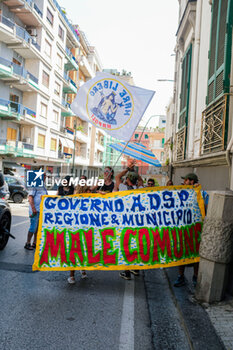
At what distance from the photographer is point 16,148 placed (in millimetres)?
28297

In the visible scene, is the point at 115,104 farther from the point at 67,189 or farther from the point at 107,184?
the point at 67,189

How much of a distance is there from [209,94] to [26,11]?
24370mm

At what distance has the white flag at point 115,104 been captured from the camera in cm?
622

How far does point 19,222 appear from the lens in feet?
35.7

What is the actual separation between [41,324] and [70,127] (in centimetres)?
4173

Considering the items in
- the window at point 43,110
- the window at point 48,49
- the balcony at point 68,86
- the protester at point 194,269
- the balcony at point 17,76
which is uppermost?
the window at point 48,49

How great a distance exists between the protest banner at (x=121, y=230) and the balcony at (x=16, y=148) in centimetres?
2334

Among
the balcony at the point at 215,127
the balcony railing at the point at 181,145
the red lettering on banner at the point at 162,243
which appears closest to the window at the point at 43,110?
the balcony railing at the point at 181,145

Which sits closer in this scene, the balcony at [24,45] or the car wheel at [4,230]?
the car wheel at [4,230]

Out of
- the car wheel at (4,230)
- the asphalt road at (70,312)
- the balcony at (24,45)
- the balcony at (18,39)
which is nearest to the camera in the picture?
the asphalt road at (70,312)

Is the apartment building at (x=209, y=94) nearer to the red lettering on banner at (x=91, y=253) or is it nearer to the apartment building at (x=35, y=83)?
the red lettering on banner at (x=91, y=253)

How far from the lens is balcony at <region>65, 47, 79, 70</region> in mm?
38344

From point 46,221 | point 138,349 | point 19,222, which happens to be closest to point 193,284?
point 138,349

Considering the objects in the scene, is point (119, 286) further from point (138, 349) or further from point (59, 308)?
point (138, 349)
